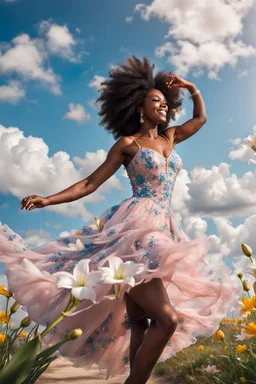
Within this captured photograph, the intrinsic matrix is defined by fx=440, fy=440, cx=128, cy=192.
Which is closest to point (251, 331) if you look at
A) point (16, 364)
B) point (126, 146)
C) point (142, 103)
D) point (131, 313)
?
point (131, 313)

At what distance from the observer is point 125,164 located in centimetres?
345

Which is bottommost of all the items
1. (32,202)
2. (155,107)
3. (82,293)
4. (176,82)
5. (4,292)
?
(82,293)

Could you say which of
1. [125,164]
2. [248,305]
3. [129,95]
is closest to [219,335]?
[248,305]

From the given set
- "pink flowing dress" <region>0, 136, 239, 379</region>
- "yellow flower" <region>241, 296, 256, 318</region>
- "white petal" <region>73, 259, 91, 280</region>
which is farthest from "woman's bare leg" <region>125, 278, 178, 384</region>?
"white petal" <region>73, 259, 91, 280</region>

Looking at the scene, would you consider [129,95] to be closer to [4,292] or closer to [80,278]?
[4,292]

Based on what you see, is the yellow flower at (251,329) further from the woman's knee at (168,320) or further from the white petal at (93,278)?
the white petal at (93,278)

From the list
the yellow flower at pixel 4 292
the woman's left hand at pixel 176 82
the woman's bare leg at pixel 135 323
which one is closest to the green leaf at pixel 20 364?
the yellow flower at pixel 4 292

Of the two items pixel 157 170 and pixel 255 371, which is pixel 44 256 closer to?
pixel 157 170

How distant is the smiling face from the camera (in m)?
3.57

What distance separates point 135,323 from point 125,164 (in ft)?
3.94

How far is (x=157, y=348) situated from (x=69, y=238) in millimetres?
1032

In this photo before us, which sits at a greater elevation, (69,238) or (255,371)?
(69,238)

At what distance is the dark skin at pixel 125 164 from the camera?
8.07 feet

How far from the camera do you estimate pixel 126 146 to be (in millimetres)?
3379
